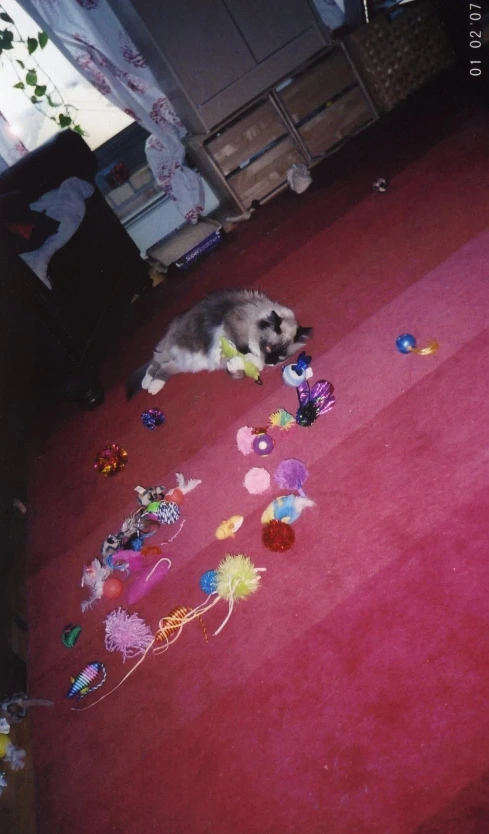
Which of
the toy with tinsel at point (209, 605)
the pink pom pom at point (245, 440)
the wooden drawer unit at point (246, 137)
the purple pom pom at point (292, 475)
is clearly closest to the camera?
the toy with tinsel at point (209, 605)

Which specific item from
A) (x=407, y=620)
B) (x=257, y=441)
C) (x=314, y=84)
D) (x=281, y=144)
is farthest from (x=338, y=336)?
(x=314, y=84)

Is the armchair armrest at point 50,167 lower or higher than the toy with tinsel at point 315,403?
higher

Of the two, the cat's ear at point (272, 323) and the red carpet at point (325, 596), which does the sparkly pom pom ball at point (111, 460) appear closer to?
the red carpet at point (325, 596)

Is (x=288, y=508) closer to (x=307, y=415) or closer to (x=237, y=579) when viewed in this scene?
(x=237, y=579)

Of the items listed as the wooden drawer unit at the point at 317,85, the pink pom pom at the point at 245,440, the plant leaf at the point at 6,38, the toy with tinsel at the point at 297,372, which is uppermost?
the plant leaf at the point at 6,38

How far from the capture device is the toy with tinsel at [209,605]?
75.7 inches

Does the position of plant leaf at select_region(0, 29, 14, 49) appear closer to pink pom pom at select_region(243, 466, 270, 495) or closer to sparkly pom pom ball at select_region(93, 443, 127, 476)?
sparkly pom pom ball at select_region(93, 443, 127, 476)

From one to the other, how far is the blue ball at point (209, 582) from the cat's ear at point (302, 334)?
132cm

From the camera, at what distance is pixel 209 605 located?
6.43ft

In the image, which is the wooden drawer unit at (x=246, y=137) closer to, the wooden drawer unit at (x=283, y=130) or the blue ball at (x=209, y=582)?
the wooden drawer unit at (x=283, y=130)

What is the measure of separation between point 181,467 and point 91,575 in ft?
2.28

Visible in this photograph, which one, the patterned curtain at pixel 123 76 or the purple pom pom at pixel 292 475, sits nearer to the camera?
the purple pom pom at pixel 292 475

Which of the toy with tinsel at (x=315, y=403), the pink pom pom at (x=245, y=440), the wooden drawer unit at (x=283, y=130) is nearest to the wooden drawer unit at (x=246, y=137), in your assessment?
the wooden drawer unit at (x=283, y=130)

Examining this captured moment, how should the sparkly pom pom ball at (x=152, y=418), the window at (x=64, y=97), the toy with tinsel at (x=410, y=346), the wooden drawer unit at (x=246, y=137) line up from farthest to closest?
the wooden drawer unit at (x=246, y=137) → the window at (x=64, y=97) → the sparkly pom pom ball at (x=152, y=418) → the toy with tinsel at (x=410, y=346)
